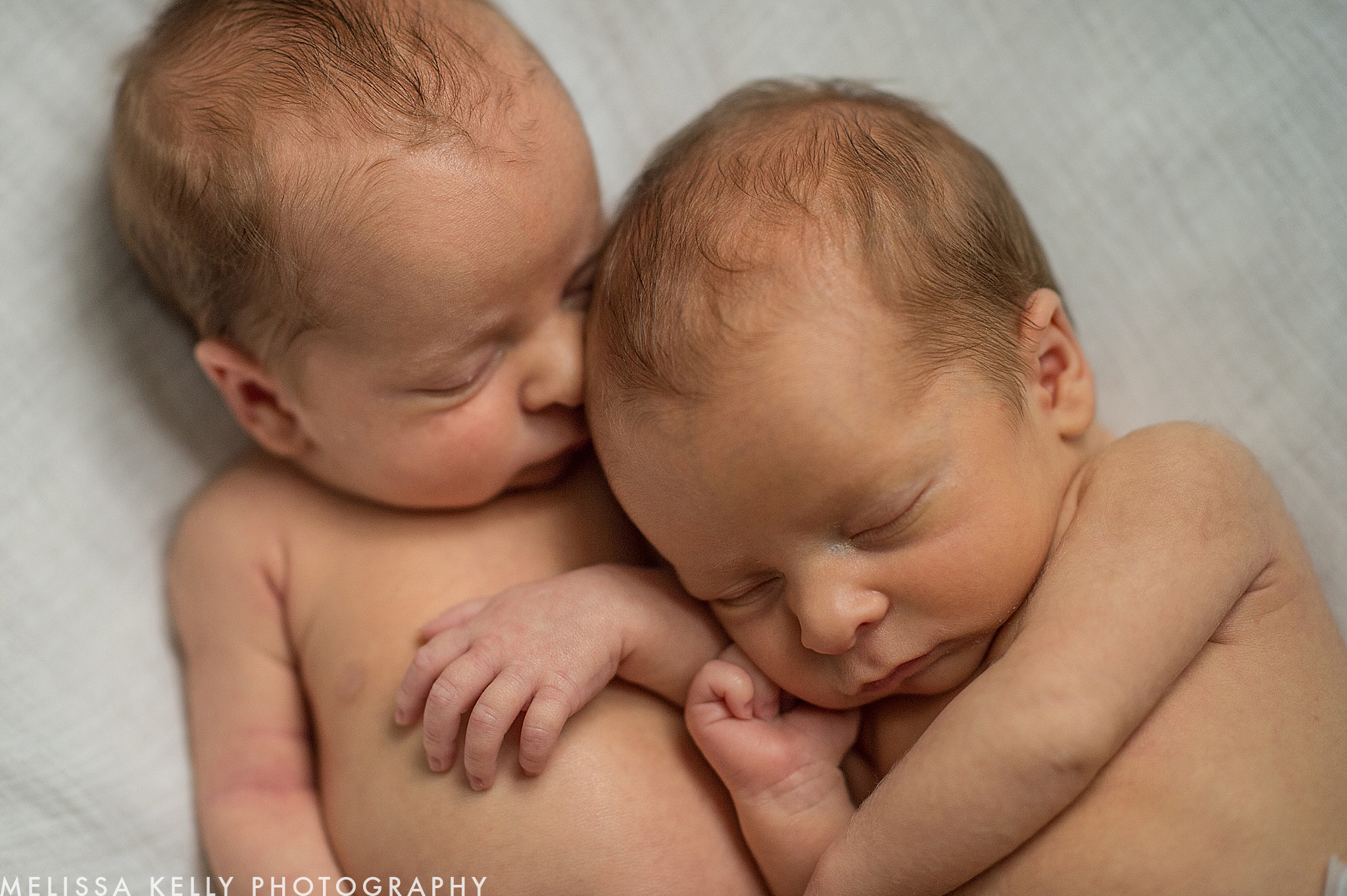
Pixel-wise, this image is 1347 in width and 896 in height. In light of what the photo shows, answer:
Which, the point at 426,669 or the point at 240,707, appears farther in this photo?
the point at 240,707

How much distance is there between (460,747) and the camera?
49.7 inches

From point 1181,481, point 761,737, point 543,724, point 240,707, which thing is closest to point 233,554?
point 240,707

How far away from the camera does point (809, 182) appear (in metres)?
1.09

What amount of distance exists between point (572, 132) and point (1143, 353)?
0.81 meters

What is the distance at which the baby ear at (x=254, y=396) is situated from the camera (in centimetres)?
137

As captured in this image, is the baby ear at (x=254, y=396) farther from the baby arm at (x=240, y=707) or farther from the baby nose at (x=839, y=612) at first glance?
the baby nose at (x=839, y=612)

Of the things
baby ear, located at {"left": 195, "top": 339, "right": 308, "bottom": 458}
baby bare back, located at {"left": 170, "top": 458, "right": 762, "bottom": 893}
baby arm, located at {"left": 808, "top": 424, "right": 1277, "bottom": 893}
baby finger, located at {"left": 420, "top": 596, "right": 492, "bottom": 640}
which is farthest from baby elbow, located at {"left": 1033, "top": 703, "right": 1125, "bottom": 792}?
baby ear, located at {"left": 195, "top": 339, "right": 308, "bottom": 458}

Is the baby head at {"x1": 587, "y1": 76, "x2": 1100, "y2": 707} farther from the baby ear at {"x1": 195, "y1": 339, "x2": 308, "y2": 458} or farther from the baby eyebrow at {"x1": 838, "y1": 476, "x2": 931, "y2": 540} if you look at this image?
the baby ear at {"x1": 195, "y1": 339, "x2": 308, "y2": 458}

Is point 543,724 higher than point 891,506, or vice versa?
point 891,506

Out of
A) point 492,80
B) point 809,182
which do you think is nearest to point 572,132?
point 492,80

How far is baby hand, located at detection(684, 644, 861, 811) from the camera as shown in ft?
3.99

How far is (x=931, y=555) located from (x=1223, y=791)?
35 cm

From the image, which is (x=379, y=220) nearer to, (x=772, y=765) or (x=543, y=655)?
(x=543, y=655)

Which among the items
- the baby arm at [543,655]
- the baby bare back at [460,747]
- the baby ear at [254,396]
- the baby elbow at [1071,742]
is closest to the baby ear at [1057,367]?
the baby elbow at [1071,742]
